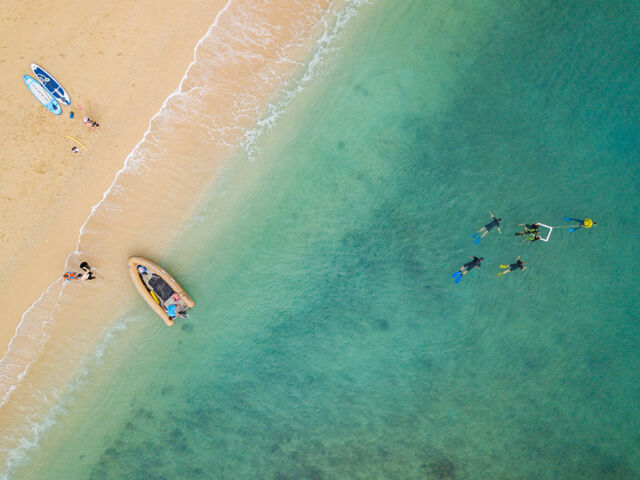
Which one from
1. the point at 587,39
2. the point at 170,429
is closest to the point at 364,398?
the point at 170,429

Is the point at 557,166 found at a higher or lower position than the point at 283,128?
higher

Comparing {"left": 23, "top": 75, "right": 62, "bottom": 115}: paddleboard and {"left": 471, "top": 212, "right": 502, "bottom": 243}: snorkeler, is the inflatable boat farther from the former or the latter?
{"left": 471, "top": 212, "right": 502, "bottom": 243}: snorkeler

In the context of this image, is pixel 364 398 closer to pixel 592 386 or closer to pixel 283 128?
pixel 592 386

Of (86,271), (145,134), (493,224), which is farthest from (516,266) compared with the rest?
(86,271)

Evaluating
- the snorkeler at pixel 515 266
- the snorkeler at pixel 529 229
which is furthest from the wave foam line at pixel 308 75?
the snorkeler at pixel 515 266

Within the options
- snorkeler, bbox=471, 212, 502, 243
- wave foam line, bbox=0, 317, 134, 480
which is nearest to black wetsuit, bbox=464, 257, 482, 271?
snorkeler, bbox=471, 212, 502, 243

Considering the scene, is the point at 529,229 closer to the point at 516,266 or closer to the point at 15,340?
the point at 516,266
